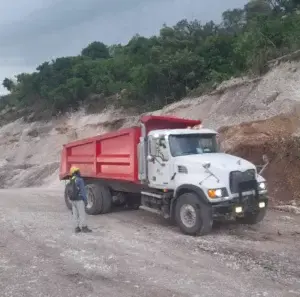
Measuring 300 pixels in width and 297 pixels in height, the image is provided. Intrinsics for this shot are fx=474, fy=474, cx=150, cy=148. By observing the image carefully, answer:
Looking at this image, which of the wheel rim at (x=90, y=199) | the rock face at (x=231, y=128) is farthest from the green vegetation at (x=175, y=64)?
the wheel rim at (x=90, y=199)

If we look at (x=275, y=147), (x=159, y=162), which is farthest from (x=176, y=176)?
(x=275, y=147)

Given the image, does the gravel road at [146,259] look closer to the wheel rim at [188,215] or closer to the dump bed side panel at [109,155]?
the wheel rim at [188,215]

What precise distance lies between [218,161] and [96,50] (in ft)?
141

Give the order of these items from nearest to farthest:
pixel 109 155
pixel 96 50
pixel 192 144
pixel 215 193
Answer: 1. pixel 215 193
2. pixel 192 144
3. pixel 109 155
4. pixel 96 50

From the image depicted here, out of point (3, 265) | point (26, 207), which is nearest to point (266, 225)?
point (3, 265)

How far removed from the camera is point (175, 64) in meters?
26.3

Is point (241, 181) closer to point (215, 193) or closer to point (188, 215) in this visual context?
point (215, 193)

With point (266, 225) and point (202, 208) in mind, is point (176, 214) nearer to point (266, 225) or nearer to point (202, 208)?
point (202, 208)

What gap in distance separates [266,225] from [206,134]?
2.50 m

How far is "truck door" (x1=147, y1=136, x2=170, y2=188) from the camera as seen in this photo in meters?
10.7

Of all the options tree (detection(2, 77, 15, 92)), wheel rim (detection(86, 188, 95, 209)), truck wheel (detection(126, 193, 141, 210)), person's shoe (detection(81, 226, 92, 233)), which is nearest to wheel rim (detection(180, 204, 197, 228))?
person's shoe (detection(81, 226, 92, 233))

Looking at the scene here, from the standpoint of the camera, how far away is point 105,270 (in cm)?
744

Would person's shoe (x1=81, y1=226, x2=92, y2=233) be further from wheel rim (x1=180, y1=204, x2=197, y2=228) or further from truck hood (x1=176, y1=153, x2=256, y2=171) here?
truck hood (x1=176, y1=153, x2=256, y2=171)

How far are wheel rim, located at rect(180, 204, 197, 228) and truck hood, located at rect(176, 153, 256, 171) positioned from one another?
946mm
